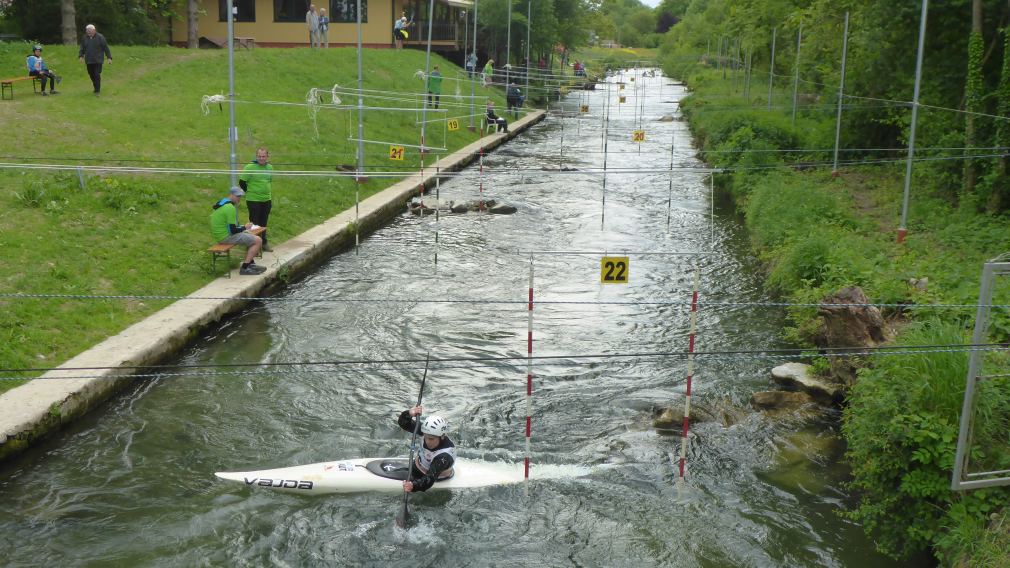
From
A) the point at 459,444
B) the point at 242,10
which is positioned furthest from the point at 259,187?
the point at 242,10

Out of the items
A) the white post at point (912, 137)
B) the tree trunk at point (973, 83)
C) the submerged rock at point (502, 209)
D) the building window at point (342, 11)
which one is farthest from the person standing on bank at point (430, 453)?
the building window at point (342, 11)

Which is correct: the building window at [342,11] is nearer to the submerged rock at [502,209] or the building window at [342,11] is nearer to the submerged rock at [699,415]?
the submerged rock at [502,209]

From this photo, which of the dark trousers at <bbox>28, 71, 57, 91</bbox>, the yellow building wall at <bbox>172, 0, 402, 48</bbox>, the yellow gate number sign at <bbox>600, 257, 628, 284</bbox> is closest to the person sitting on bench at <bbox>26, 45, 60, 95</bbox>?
the dark trousers at <bbox>28, 71, 57, 91</bbox>

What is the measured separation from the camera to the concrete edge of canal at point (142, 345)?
31.7 ft

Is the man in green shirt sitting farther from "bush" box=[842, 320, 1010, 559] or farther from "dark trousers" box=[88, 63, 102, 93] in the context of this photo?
"dark trousers" box=[88, 63, 102, 93]

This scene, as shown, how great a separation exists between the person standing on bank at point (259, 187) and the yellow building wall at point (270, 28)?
102 feet

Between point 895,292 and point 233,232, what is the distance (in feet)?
35.2

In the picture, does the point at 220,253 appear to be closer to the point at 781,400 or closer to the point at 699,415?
the point at 699,415

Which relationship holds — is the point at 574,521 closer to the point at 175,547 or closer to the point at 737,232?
the point at 175,547

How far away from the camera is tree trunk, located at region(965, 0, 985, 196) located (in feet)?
55.6

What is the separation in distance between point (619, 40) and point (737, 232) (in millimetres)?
138265

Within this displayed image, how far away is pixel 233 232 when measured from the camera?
15500 mm

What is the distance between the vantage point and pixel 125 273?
1394 centimetres

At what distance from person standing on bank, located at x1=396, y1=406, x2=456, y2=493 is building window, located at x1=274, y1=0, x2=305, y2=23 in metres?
39.9
